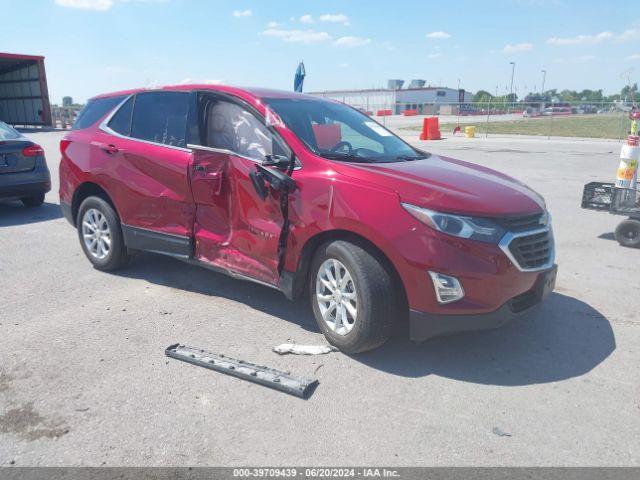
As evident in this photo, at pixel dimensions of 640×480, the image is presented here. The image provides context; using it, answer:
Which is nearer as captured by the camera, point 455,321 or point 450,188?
point 455,321

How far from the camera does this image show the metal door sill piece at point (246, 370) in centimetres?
341

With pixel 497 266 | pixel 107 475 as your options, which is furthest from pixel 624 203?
pixel 107 475

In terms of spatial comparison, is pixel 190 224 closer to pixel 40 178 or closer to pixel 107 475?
pixel 107 475

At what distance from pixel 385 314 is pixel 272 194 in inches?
48.2

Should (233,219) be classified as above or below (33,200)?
above

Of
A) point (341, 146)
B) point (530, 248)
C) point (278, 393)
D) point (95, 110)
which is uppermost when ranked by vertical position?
point (95, 110)

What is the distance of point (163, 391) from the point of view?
3.42 meters

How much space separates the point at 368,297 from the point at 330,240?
0.54 meters

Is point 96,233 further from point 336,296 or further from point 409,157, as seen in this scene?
point 409,157

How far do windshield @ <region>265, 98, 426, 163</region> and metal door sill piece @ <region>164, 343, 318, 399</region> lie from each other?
158cm

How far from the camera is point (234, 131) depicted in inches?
179

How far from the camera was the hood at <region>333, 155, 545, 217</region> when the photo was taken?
355 centimetres

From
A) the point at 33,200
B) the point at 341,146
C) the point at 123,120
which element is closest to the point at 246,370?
the point at 341,146

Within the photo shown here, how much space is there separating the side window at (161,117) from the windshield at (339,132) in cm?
89
